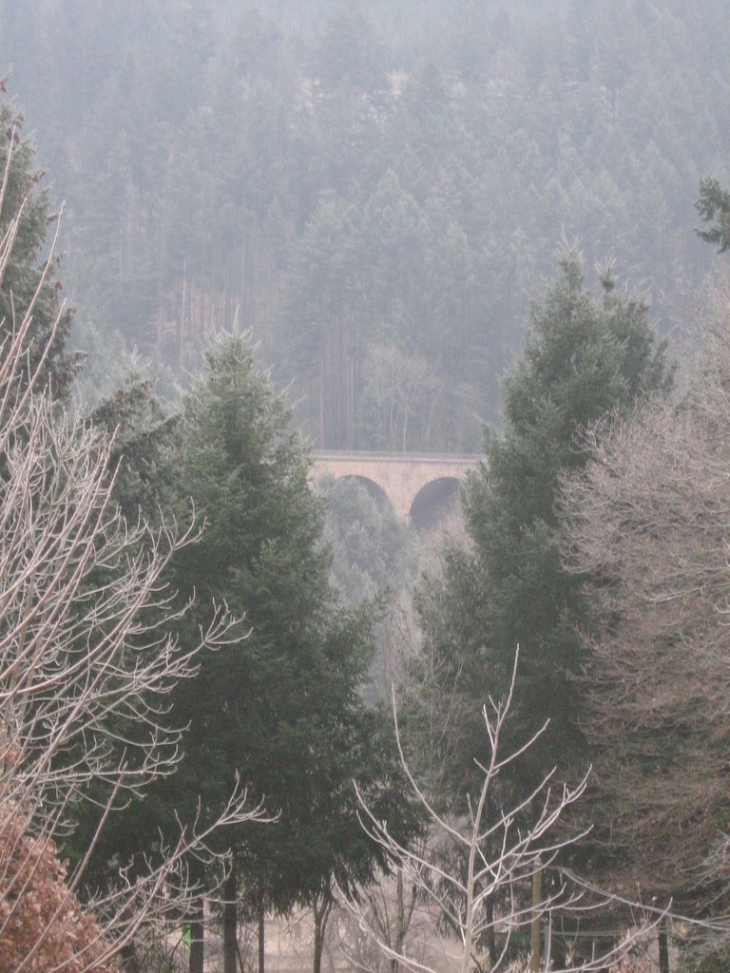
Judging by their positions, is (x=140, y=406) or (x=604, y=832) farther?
(x=604, y=832)

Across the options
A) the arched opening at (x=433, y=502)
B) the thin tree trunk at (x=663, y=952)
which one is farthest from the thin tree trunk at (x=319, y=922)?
the arched opening at (x=433, y=502)

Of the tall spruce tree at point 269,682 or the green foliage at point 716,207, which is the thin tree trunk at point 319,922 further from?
the green foliage at point 716,207

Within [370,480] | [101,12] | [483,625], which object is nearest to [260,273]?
[370,480]

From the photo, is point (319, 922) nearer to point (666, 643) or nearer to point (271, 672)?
point (271, 672)

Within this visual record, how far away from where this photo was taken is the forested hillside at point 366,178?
52.2m

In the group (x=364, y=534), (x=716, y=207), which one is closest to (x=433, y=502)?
(x=364, y=534)

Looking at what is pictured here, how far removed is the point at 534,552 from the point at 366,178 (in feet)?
158

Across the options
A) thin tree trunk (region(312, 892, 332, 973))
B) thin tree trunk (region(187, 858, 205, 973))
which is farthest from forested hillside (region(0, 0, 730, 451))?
thin tree trunk (region(312, 892, 332, 973))

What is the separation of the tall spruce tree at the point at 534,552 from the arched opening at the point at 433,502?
29529 millimetres

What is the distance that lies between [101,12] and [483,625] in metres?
68.8

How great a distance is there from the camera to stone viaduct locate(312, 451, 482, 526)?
1795 inches

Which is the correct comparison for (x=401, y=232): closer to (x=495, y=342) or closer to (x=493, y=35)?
(x=495, y=342)

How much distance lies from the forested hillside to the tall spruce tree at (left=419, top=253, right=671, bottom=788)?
28821 mm

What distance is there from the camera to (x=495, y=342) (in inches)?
2061
